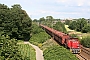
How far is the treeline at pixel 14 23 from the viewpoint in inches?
3007

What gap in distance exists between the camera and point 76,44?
44750mm

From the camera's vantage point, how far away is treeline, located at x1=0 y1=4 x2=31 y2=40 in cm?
7638

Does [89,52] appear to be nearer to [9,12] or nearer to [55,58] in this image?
[55,58]

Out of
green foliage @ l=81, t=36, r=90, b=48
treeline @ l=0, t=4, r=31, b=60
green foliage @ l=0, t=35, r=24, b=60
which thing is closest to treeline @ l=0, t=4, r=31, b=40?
treeline @ l=0, t=4, r=31, b=60

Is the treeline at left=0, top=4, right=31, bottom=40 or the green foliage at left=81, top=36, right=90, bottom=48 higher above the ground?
the treeline at left=0, top=4, right=31, bottom=40

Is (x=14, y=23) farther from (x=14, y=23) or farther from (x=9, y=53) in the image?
(x=9, y=53)

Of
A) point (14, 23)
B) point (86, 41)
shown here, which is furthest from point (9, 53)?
point (14, 23)

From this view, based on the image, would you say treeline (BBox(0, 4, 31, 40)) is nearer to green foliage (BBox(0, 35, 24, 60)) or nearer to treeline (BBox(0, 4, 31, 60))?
treeline (BBox(0, 4, 31, 60))

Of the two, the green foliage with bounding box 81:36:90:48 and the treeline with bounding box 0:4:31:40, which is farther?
the treeline with bounding box 0:4:31:40

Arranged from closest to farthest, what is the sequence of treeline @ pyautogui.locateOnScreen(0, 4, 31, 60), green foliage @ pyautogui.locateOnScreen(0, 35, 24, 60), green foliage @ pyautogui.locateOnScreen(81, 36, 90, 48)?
1. green foliage @ pyautogui.locateOnScreen(0, 35, 24, 60)
2. green foliage @ pyautogui.locateOnScreen(81, 36, 90, 48)
3. treeline @ pyautogui.locateOnScreen(0, 4, 31, 60)

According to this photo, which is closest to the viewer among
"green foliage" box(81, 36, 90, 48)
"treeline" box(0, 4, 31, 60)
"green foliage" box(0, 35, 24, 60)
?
"green foliage" box(0, 35, 24, 60)

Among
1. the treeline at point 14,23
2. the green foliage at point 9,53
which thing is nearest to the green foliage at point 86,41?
the treeline at point 14,23

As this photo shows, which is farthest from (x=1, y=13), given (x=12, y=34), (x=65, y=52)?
(x=65, y=52)

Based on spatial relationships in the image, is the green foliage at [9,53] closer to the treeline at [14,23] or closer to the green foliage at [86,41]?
the green foliage at [86,41]
